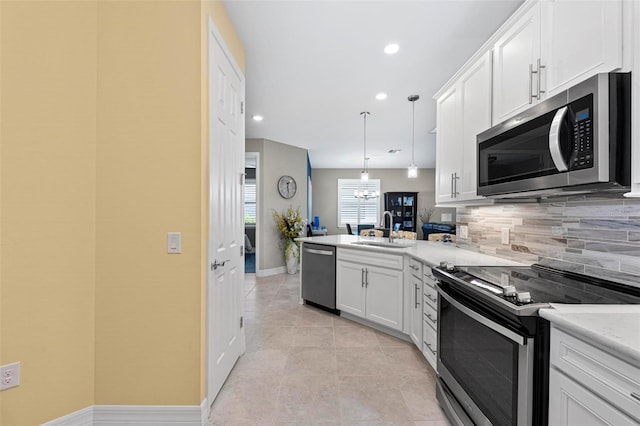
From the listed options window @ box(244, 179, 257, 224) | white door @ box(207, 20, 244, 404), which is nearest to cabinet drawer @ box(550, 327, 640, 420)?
white door @ box(207, 20, 244, 404)

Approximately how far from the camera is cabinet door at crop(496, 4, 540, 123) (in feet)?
5.17

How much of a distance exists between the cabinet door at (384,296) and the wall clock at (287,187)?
3407 millimetres

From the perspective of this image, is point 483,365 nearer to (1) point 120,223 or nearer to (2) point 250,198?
(1) point 120,223

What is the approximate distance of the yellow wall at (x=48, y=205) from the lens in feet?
4.55

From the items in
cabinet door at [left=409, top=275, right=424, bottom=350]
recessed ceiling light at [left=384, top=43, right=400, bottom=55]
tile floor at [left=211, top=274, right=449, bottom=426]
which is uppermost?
recessed ceiling light at [left=384, top=43, right=400, bottom=55]

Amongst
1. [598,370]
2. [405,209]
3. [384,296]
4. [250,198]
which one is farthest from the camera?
[405,209]

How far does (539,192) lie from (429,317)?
1194 millimetres

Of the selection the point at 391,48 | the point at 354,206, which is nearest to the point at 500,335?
the point at 391,48

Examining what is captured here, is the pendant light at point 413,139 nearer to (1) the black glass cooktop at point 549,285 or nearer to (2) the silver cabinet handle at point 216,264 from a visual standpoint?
(1) the black glass cooktop at point 549,285

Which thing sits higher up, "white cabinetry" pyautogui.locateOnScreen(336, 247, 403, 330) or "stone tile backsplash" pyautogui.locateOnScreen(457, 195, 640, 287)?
"stone tile backsplash" pyautogui.locateOnScreen(457, 195, 640, 287)

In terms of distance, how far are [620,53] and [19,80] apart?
2641mm

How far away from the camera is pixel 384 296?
287 centimetres

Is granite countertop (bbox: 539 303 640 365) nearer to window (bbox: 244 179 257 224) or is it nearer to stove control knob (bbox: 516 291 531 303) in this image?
stove control knob (bbox: 516 291 531 303)

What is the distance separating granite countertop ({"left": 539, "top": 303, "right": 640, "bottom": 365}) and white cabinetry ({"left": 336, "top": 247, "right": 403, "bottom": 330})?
169 cm
